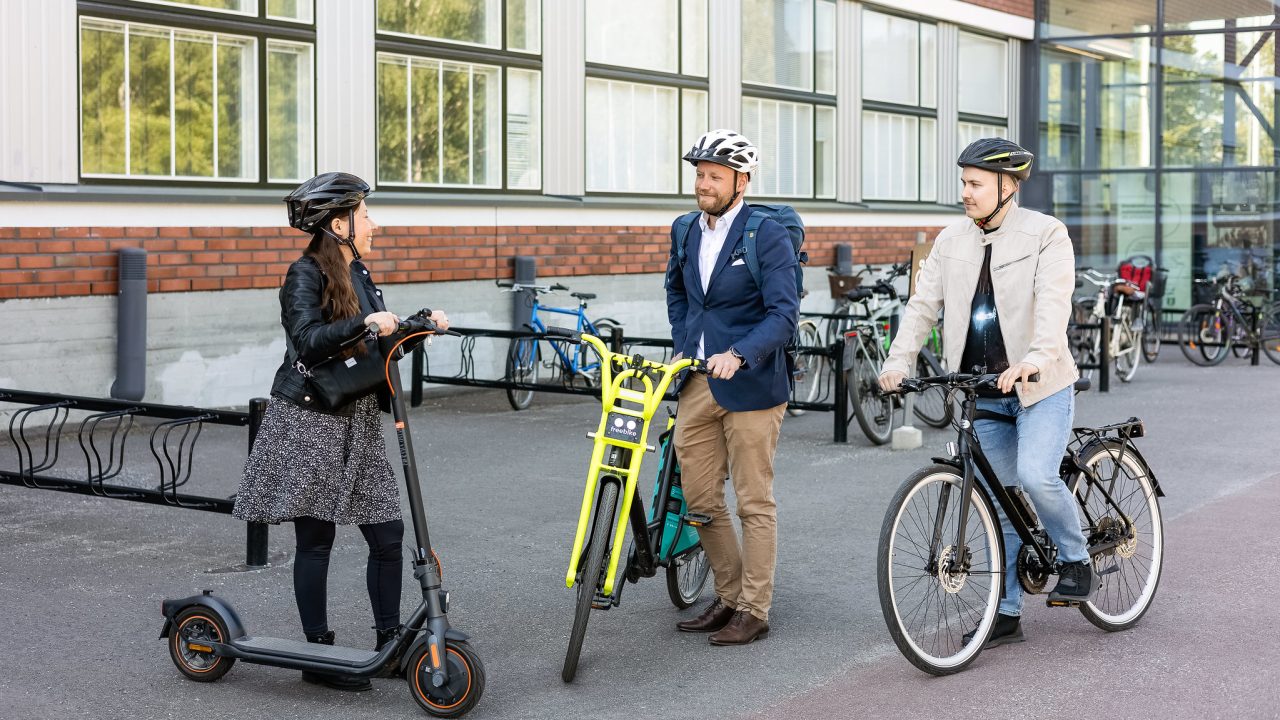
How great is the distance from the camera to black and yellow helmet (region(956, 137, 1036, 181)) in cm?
544

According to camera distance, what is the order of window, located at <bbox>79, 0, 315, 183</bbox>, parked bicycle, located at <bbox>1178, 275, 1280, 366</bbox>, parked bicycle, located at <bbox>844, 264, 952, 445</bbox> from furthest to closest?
parked bicycle, located at <bbox>1178, 275, 1280, 366</bbox>
window, located at <bbox>79, 0, 315, 183</bbox>
parked bicycle, located at <bbox>844, 264, 952, 445</bbox>

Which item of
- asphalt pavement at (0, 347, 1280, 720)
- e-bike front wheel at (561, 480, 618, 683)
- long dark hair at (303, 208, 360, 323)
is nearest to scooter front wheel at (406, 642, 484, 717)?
asphalt pavement at (0, 347, 1280, 720)

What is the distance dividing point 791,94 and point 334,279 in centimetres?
1476

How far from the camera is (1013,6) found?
23.3m

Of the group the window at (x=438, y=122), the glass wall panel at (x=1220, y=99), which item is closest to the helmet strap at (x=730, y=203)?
the window at (x=438, y=122)

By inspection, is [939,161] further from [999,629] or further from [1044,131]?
[999,629]

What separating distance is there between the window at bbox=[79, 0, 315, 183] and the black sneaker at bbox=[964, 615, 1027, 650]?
325 inches

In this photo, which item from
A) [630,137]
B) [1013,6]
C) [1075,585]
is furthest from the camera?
[1013,6]

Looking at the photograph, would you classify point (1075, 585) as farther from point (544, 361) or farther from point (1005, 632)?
point (544, 361)

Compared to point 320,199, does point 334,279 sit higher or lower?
lower

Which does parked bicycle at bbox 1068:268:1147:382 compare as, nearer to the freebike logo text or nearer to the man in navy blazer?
the man in navy blazer

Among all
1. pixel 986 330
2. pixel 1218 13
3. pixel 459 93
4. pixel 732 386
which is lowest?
pixel 732 386

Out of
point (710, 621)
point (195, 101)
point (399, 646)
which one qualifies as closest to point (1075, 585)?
point (710, 621)

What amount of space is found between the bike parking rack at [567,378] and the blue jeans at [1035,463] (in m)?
4.04
